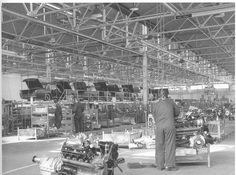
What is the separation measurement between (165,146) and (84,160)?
175 centimetres

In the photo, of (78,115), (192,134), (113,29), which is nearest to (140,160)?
(192,134)

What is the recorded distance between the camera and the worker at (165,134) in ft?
20.1

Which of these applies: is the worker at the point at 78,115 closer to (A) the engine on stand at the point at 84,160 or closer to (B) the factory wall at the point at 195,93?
(A) the engine on stand at the point at 84,160

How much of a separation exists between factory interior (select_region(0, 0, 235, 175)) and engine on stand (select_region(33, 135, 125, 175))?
0.06 feet

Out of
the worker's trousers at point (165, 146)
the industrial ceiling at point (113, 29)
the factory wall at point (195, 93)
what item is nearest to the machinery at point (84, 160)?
the worker's trousers at point (165, 146)

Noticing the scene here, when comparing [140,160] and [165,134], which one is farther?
[140,160]

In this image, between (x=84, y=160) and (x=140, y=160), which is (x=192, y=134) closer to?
(x=140, y=160)

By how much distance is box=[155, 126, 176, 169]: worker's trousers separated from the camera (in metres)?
6.12

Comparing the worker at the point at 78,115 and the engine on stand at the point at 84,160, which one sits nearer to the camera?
the engine on stand at the point at 84,160

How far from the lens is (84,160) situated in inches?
209

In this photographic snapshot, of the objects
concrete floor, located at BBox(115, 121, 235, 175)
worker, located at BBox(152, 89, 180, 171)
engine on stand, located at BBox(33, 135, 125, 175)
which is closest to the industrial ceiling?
concrete floor, located at BBox(115, 121, 235, 175)

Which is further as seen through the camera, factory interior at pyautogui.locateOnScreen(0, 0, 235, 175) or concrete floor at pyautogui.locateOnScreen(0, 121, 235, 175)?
factory interior at pyautogui.locateOnScreen(0, 0, 235, 175)

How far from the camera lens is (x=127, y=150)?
8891 millimetres

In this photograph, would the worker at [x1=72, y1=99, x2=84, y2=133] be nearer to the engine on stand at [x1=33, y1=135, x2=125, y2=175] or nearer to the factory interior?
the factory interior
